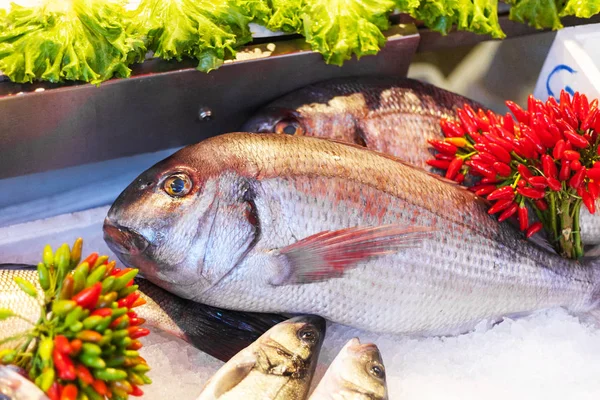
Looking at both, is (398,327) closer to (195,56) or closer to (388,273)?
(388,273)

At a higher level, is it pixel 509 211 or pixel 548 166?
pixel 548 166

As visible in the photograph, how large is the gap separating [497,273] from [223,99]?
0.95 metres

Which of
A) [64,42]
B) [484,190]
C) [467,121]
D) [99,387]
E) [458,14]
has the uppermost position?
[458,14]

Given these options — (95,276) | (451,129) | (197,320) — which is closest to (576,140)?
(451,129)

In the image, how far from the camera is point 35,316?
1354 mm

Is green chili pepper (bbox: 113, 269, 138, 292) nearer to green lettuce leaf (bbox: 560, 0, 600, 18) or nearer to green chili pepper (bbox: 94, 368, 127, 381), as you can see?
green chili pepper (bbox: 94, 368, 127, 381)

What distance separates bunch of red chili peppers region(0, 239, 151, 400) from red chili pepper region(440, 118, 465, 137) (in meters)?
1.10

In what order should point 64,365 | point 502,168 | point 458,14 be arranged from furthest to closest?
1. point 458,14
2. point 502,168
3. point 64,365

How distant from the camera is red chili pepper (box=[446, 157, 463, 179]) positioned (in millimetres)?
1727

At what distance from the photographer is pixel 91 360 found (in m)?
1.04

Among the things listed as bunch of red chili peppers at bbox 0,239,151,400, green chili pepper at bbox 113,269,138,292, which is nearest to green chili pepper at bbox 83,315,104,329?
bunch of red chili peppers at bbox 0,239,151,400

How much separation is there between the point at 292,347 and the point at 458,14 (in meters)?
1.15

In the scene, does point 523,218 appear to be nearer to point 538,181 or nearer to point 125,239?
point 538,181

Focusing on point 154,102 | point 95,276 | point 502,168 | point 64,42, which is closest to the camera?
point 95,276
